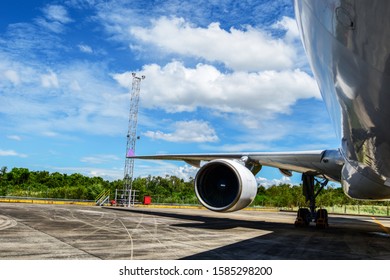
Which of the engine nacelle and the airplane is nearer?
the airplane

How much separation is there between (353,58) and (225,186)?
23.2 ft

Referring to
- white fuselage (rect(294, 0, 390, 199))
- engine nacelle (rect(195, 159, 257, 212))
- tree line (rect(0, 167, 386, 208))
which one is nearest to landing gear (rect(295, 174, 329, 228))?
engine nacelle (rect(195, 159, 257, 212))

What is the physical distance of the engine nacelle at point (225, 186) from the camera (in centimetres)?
878

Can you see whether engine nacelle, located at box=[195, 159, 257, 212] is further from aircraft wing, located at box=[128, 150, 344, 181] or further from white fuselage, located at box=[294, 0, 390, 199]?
white fuselage, located at box=[294, 0, 390, 199]

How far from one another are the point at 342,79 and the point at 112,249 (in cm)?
406

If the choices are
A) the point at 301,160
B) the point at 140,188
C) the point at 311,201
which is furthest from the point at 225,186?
the point at 140,188

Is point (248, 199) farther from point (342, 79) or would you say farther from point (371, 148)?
point (342, 79)

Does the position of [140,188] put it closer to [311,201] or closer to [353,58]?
[311,201]

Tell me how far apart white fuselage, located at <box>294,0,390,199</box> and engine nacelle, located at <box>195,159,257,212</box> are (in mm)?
4794

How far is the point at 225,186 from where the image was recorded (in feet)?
31.0

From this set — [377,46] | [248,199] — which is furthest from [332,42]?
[248,199]

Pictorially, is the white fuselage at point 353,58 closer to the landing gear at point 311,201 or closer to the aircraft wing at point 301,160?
the aircraft wing at point 301,160

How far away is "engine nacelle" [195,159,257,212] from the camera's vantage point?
28.8 feet
